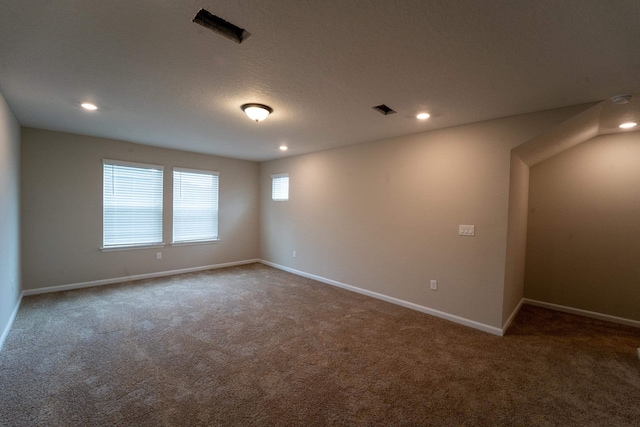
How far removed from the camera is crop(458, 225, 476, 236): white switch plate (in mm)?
3395

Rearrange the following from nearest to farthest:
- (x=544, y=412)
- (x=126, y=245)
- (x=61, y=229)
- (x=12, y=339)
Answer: (x=544, y=412) < (x=12, y=339) < (x=61, y=229) < (x=126, y=245)

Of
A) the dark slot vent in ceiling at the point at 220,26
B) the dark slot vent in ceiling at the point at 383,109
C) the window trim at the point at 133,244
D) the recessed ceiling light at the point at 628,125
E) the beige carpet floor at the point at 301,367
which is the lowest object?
the beige carpet floor at the point at 301,367

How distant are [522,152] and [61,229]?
22.0 feet

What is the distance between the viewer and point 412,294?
395 cm

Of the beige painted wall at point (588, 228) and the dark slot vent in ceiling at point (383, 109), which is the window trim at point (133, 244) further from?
the beige painted wall at point (588, 228)

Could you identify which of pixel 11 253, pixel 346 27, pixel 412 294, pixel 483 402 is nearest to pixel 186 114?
pixel 346 27

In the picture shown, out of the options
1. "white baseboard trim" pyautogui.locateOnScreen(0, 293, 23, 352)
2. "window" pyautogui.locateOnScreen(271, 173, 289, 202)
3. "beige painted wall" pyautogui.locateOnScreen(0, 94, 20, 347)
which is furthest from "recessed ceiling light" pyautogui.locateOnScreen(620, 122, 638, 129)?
"white baseboard trim" pyautogui.locateOnScreen(0, 293, 23, 352)

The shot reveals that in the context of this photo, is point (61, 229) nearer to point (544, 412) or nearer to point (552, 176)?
point (544, 412)

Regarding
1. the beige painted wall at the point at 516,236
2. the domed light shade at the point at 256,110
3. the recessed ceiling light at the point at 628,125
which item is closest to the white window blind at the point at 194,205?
the domed light shade at the point at 256,110

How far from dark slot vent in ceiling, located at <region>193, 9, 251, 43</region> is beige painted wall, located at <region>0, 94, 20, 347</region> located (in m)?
2.77

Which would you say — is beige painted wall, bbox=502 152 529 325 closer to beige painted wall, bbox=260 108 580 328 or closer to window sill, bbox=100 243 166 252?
beige painted wall, bbox=260 108 580 328

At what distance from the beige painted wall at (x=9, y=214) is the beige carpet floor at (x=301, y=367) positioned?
34cm

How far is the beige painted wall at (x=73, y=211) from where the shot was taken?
161 inches

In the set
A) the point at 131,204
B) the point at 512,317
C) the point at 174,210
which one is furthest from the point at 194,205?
the point at 512,317
